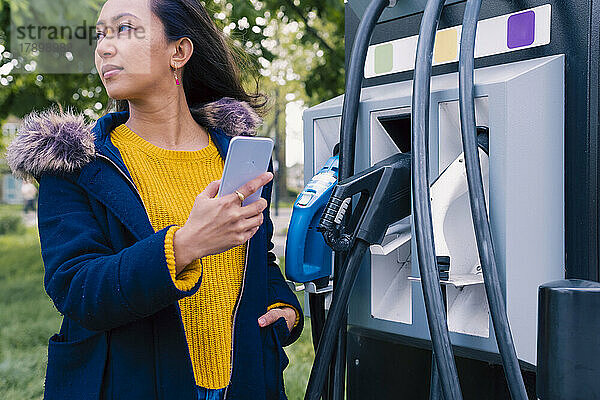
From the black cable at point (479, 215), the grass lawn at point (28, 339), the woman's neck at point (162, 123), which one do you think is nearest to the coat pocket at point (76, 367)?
the woman's neck at point (162, 123)

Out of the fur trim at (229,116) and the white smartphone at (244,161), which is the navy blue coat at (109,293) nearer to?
the white smartphone at (244,161)

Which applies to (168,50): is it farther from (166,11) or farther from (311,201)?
(311,201)

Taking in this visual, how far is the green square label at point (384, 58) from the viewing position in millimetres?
1569

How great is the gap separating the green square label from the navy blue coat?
2.07 ft

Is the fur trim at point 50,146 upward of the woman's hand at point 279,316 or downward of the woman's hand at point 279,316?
upward

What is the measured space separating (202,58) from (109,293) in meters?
0.71

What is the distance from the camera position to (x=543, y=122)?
1.25 meters

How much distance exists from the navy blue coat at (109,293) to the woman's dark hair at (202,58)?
291 mm

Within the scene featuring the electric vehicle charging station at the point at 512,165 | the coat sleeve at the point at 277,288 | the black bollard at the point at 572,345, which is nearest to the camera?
the black bollard at the point at 572,345

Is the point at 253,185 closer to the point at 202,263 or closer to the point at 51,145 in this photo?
the point at 202,263

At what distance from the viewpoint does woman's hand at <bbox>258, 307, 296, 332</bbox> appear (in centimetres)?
158

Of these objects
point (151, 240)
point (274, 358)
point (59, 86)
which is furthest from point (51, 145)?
point (59, 86)

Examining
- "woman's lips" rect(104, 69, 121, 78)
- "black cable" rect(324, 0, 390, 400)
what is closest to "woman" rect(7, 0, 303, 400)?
"woman's lips" rect(104, 69, 121, 78)

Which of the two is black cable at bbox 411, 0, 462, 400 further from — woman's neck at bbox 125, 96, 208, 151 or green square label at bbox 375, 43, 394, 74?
woman's neck at bbox 125, 96, 208, 151
